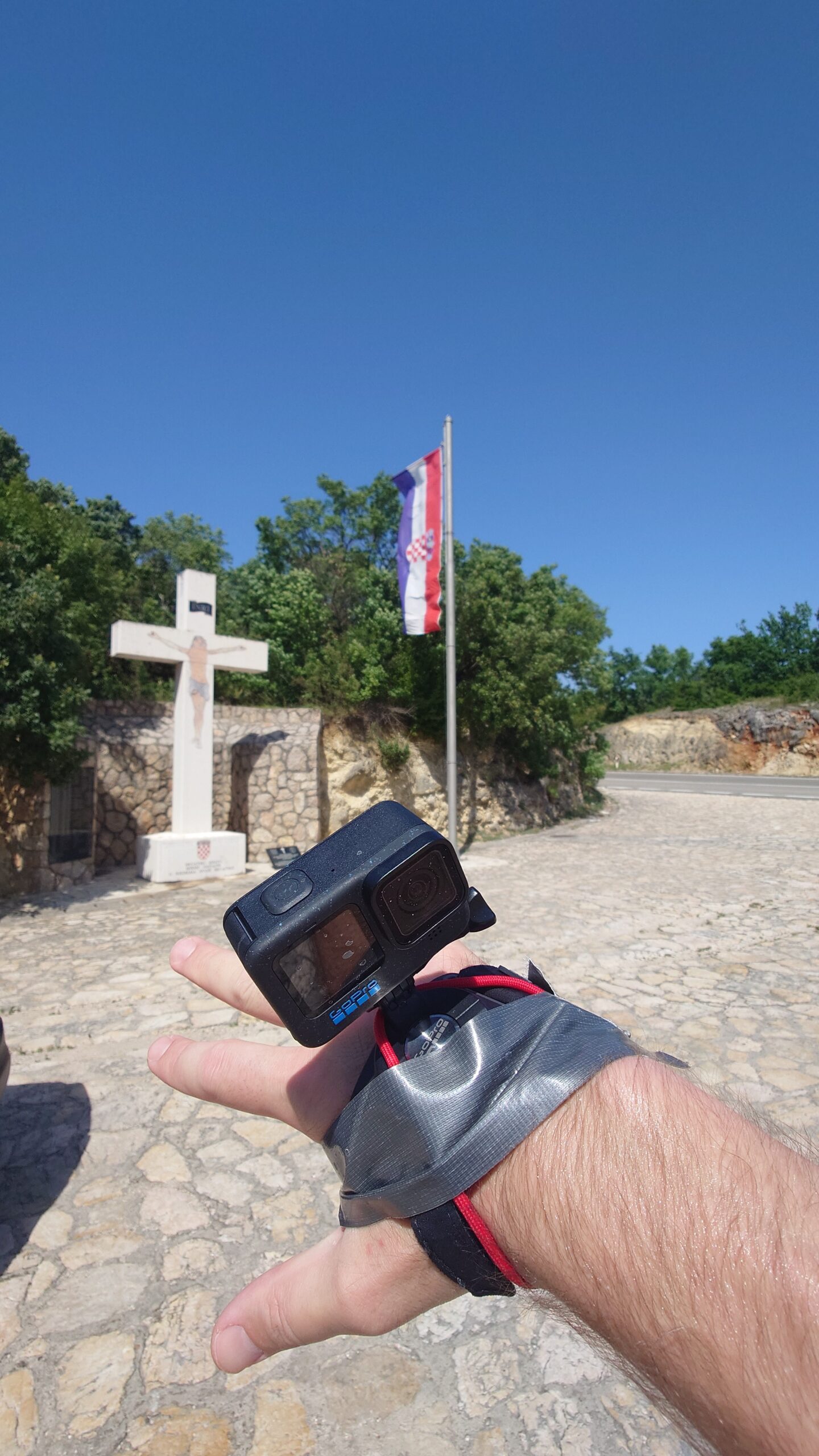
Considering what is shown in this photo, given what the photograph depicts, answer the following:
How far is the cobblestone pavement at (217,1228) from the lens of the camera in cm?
171

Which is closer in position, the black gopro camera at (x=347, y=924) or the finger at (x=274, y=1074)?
the black gopro camera at (x=347, y=924)

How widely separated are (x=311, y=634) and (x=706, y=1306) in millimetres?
14975

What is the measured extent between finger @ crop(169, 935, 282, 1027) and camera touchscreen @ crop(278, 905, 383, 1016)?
0.83 ft

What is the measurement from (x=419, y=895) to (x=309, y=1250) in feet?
1.75

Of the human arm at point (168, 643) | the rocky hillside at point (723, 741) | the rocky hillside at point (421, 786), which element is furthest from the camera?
the rocky hillside at point (723, 741)

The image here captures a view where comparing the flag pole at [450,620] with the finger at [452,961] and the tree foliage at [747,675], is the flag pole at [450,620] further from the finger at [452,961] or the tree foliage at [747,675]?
the tree foliage at [747,675]

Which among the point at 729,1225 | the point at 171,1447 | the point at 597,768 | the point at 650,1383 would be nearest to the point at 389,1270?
the point at 650,1383

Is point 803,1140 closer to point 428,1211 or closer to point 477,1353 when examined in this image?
point 428,1211

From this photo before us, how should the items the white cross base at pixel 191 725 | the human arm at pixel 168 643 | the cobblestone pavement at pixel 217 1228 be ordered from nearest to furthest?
the cobblestone pavement at pixel 217 1228 < the white cross base at pixel 191 725 < the human arm at pixel 168 643

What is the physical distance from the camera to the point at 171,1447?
64.4 inches

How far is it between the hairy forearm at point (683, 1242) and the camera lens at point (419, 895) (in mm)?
249

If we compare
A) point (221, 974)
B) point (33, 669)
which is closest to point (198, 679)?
point (33, 669)

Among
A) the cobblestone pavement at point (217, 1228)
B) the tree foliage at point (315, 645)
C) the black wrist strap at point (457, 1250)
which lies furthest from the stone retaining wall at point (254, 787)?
the black wrist strap at point (457, 1250)

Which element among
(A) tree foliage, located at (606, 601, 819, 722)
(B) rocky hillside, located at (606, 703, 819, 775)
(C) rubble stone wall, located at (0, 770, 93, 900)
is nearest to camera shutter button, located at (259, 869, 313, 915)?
(C) rubble stone wall, located at (0, 770, 93, 900)
